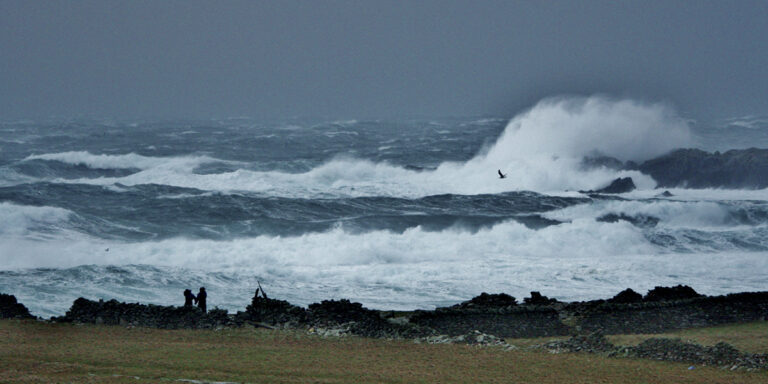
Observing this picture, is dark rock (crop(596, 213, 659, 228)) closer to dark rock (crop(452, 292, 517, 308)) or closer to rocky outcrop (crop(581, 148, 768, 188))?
rocky outcrop (crop(581, 148, 768, 188))

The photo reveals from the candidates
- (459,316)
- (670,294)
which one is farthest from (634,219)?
(459,316)

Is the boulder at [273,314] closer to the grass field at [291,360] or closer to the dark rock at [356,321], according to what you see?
the dark rock at [356,321]

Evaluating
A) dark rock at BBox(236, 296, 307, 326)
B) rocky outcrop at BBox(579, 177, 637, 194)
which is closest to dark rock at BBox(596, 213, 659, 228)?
rocky outcrop at BBox(579, 177, 637, 194)

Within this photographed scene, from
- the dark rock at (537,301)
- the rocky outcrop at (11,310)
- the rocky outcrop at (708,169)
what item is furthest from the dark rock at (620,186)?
the rocky outcrop at (11,310)

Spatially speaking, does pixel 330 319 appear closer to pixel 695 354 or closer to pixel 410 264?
pixel 695 354

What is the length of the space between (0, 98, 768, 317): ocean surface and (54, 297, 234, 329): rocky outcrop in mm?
2362

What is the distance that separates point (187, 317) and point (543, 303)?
906cm

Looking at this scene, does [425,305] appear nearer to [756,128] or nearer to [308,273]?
[308,273]

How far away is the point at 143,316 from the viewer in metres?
20.7

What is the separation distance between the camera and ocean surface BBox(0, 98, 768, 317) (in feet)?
88.9

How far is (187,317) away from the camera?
814 inches

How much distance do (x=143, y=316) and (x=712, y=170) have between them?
40.9m

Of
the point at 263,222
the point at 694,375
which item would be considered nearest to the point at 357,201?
the point at 263,222

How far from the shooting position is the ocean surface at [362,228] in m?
→ 27.1
